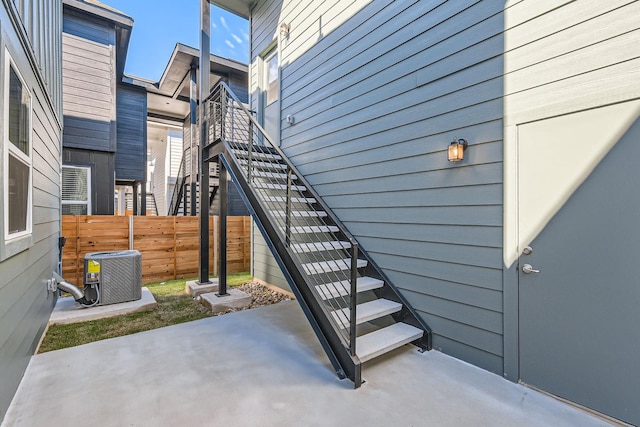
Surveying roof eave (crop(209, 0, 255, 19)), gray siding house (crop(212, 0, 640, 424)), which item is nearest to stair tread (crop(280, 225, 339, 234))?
gray siding house (crop(212, 0, 640, 424))

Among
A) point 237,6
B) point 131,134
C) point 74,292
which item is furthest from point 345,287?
point 131,134

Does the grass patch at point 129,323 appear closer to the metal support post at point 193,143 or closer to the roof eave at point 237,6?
the metal support post at point 193,143

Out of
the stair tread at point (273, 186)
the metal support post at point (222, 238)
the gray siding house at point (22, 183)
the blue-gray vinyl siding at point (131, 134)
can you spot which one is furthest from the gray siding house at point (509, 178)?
the blue-gray vinyl siding at point (131, 134)

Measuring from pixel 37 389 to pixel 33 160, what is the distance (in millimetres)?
1843

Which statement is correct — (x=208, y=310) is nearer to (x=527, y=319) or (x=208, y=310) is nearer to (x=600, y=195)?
(x=527, y=319)

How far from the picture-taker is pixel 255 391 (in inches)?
85.2

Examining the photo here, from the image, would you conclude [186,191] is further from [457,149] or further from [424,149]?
[457,149]

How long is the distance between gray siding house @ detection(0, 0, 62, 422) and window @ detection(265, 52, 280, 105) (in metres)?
3.08

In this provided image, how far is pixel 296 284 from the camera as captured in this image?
2932 mm

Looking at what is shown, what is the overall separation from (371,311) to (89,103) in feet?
25.4

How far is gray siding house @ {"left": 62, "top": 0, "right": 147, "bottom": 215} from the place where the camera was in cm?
661

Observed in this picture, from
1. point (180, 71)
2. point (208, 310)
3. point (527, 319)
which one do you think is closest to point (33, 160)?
point (208, 310)

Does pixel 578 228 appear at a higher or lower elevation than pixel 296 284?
higher

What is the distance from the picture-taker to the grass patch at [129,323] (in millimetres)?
3143
